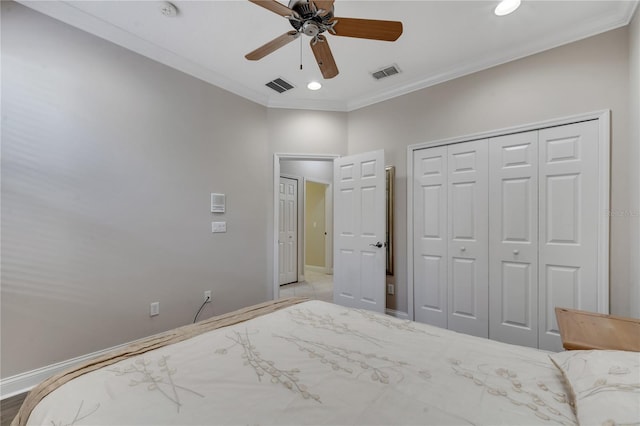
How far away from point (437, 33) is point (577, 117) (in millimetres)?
1348

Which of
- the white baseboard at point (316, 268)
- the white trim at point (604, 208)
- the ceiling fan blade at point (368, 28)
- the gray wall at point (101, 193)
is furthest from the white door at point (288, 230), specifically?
the white trim at point (604, 208)

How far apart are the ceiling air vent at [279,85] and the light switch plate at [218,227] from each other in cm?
168

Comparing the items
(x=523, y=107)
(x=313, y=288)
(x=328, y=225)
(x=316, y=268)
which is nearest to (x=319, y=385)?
(x=523, y=107)

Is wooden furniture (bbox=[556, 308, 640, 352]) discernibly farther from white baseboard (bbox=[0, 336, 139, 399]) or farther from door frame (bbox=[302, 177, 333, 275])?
door frame (bbox=[302, 177, 333, 275])

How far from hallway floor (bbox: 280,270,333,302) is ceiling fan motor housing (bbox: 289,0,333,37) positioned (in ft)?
11.6

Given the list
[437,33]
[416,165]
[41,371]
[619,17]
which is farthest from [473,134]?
[41,371]

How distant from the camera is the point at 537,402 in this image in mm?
850

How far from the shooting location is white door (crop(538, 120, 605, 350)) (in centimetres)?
229

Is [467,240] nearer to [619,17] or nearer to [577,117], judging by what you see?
[577,117]

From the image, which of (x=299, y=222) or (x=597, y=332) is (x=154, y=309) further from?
(x=299, y=222)

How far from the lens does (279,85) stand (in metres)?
3.32

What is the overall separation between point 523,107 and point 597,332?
2.05 meters

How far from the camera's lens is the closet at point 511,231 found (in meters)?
2.31

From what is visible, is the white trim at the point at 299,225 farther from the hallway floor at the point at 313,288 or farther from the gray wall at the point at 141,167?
the gray wall at the point at 141,167
